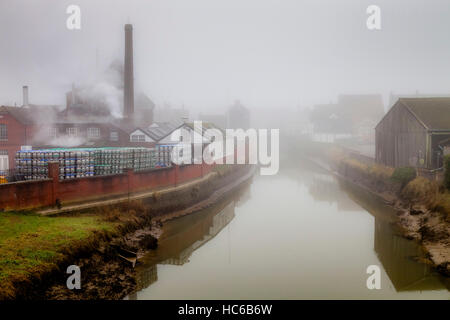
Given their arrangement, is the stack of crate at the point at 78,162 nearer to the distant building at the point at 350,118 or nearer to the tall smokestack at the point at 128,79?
the tall smokestack at the point at 128,79

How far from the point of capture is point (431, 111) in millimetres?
29406

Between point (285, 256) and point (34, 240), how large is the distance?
9098 millimetres

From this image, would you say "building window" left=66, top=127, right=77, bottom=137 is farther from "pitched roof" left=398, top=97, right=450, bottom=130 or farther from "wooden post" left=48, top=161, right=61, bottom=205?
"pitched roof" left=398, top=97, right=450, bottom=130

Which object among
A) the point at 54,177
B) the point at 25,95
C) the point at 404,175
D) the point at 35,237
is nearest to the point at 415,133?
the point at 404,175

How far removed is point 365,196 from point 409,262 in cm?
1426

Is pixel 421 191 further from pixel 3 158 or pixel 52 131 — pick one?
pixel 52 131

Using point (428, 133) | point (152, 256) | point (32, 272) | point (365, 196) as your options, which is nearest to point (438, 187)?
point (428, 133)

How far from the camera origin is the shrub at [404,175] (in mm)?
26250

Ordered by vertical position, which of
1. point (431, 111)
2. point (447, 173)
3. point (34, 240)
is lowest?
point (34, 240)

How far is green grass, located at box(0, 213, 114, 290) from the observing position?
468 inches

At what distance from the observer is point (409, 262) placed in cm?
1648

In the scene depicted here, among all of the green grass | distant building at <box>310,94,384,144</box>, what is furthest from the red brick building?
distant building at <box>310,94,384,144</box>

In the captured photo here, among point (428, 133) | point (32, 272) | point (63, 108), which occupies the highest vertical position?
point (63, 108)

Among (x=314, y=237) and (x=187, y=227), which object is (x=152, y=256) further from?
(x=314, y=237)
